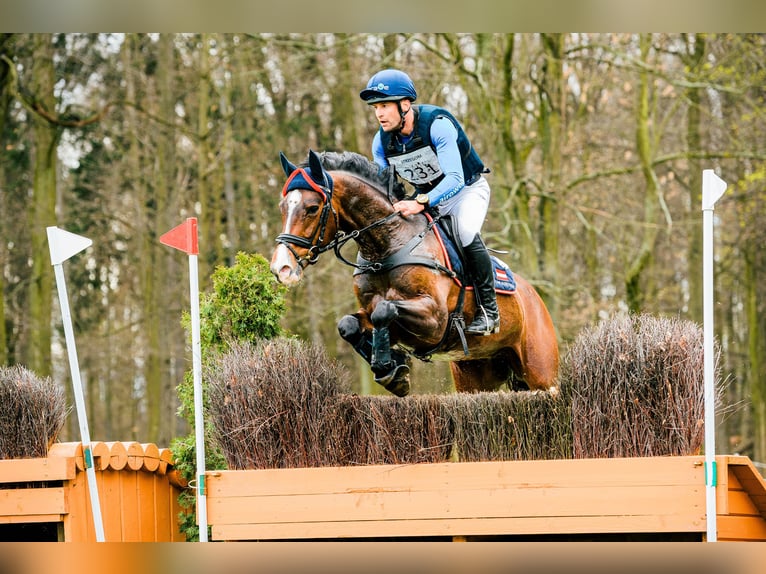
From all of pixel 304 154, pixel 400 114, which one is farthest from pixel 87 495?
pixel 304 154

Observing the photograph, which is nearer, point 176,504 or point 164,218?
point 176,504

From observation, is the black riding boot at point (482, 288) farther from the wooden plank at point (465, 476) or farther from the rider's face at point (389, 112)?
the wooden plank at point (465, 476)

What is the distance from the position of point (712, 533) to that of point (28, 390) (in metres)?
3.67

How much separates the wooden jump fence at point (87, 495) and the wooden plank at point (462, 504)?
89cm

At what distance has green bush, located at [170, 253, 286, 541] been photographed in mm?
6688

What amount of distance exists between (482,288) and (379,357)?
926 mm

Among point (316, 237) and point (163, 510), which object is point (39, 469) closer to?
point (163, 510)

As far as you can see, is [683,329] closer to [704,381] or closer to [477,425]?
[704,381]

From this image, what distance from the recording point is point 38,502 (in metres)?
5.99

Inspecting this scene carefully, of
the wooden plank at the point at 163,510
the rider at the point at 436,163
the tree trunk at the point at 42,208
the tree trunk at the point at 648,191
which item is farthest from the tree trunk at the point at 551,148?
the wooden plank at the point at 163,510

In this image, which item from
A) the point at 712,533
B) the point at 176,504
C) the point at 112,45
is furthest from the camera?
the point at 112,45

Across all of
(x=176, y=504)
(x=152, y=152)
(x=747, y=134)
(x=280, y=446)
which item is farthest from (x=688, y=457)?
(x=152, y=152)

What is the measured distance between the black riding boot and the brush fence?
3.59ft

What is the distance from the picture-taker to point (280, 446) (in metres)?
5.85
